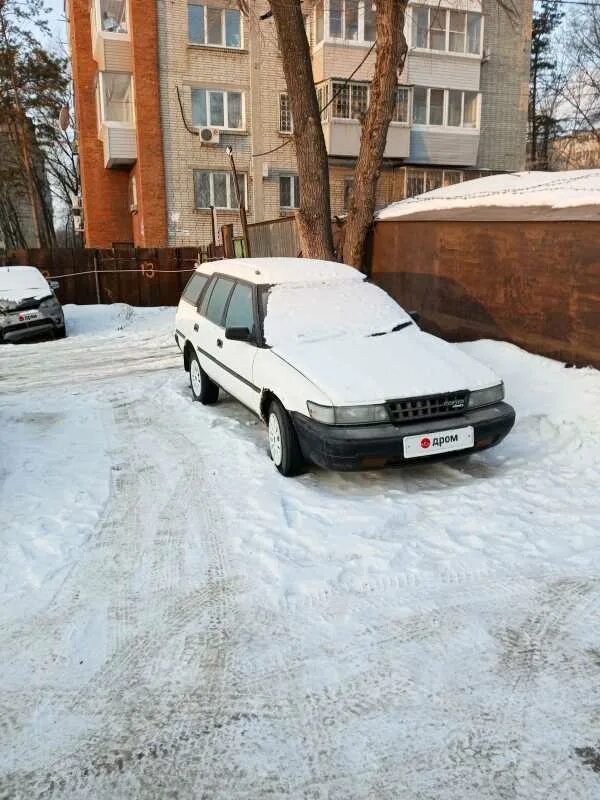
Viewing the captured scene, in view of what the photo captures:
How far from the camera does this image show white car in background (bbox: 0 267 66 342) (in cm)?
1250

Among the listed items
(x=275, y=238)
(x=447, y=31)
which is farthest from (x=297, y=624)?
(x=447, y=31)

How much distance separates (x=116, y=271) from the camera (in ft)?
56.9

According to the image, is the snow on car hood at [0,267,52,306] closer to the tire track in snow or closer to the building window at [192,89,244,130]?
the tire track in snow

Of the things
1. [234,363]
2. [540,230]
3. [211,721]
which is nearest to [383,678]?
[211,721]

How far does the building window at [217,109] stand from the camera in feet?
77.4

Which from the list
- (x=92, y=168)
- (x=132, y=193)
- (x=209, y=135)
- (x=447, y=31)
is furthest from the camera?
(x=92, y=168)

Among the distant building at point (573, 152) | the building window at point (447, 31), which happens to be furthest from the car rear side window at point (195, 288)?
the distant building at point (573, 152)

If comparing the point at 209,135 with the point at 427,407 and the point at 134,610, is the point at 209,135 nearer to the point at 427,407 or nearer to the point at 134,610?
the point at 427,407

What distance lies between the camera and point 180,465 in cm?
561

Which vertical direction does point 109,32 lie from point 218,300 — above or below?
above

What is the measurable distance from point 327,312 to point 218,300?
1.42 meters

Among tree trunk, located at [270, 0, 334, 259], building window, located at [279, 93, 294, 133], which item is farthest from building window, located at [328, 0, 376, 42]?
tree trunk, located at [270, 0, 334, 259]

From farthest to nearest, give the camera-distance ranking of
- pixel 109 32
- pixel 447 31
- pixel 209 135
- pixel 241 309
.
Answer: pixel 447 31 < pixel 209 135 < pixel 109 32 < pixel 241 309

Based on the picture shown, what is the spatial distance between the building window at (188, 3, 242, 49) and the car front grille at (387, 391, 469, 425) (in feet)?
74.1
